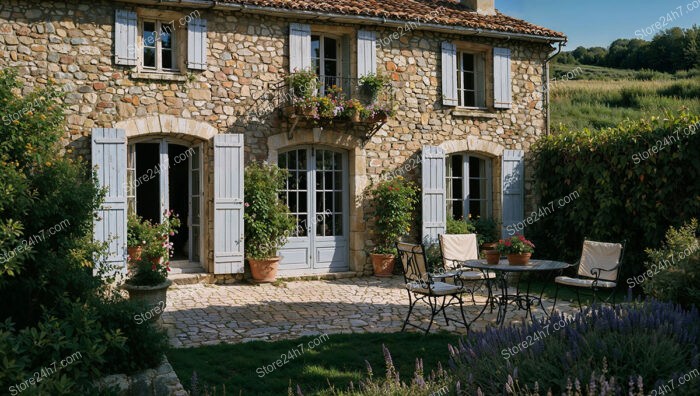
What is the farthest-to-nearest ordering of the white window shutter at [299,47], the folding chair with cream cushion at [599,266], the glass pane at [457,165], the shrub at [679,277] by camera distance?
1. the glass pane at [457,165]
2. the white window shutter at [299,47]
3. the folding chair with cream cushion at [599,266]
4. the shrub at [679,277]

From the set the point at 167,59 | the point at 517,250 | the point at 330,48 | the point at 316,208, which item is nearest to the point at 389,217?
the point at 316,208

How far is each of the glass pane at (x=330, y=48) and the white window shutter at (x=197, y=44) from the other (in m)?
2.06

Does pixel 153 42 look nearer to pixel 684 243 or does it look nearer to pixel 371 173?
pixel 371 173

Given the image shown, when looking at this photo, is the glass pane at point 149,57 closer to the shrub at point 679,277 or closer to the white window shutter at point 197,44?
the white window shutter at point 197,44

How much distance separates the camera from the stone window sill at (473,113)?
33.6 ft

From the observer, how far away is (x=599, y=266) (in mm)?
6922

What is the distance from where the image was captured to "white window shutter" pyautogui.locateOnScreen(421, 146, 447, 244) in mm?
9750

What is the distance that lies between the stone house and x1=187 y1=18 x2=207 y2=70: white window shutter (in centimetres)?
2

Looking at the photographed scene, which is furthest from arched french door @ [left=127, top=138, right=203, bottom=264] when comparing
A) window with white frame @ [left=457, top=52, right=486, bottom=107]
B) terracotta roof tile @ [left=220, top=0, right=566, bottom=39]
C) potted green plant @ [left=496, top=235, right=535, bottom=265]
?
window with white frame @ [left=457, top=52, right=486, bottom=107]

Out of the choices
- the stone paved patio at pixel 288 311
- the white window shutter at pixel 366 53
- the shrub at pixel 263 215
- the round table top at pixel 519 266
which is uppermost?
the white window shutter at pixel 366 53

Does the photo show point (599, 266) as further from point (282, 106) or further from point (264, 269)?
point (282, 106)

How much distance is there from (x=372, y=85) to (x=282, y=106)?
1.45 meters

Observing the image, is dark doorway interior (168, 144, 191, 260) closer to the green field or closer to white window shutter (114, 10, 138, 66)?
white window shutter (114, 10, 138, 66)

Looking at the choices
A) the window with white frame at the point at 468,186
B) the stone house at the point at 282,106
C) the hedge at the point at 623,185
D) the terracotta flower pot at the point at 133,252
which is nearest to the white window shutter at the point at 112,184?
the stone house at the point at 282,106
